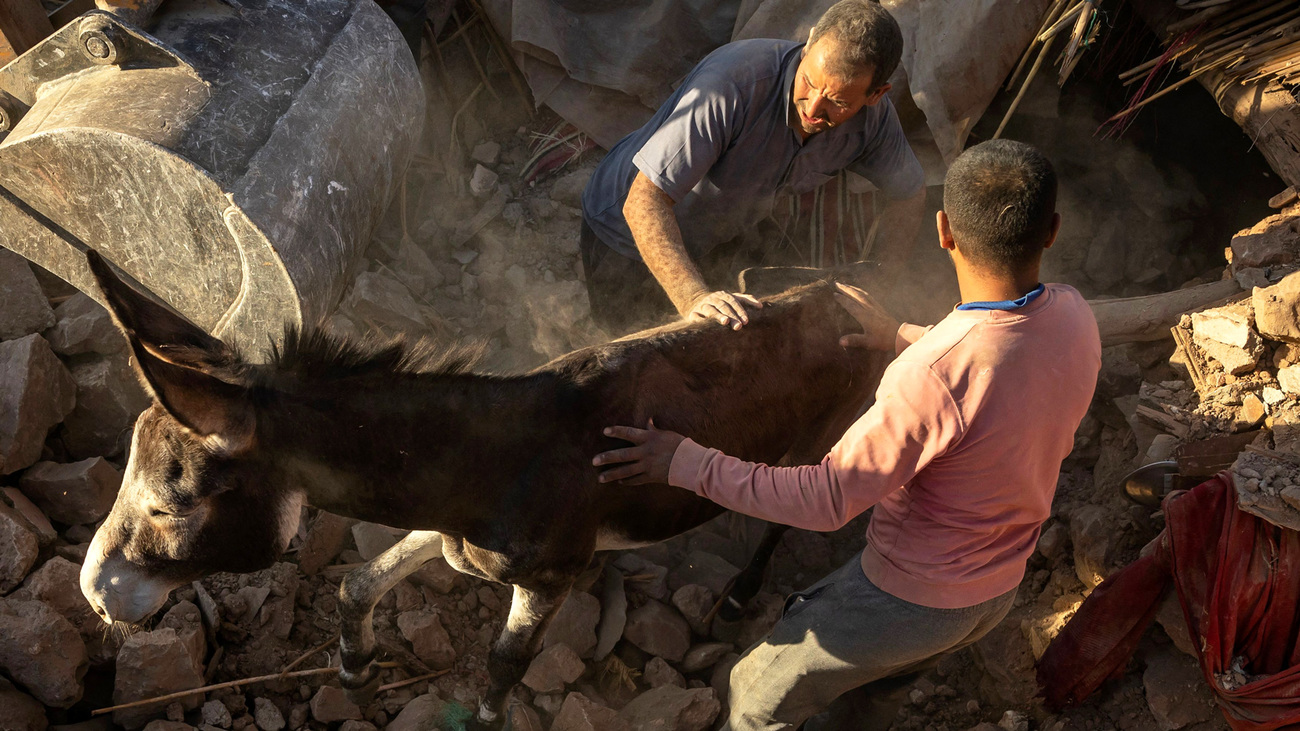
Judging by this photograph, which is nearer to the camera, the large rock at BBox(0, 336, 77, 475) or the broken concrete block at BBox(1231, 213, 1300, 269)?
the large rock at BBox(0, 336, 77, 475)

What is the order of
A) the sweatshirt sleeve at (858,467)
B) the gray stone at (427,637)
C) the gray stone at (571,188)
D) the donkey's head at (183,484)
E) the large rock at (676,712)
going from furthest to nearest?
1. the gray stone at (571,188)
2. the gray stone at (427,637)
3. the large rock at (676,712)
4. the donkey's head at (183,484)
5. the sweatshirt sleeve at (858,467)

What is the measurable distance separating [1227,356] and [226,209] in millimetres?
4341

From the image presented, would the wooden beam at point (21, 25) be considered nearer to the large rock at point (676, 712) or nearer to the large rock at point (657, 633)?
the large rock at point (657, 633)

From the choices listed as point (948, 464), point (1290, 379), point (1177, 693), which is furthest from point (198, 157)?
point (1290, 379)

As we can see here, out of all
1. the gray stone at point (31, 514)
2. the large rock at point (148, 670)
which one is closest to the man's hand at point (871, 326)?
the large rock at point (148, 670)

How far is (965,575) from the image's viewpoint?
7.75 ft

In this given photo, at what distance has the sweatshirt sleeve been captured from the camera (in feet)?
6.65

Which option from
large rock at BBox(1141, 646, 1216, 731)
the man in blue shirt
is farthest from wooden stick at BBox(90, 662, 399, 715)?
large rock at BBox(1141, 646, 1216, 731)

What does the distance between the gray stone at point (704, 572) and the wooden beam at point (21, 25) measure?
12.9 feet

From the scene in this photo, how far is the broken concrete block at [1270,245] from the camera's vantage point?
4.02 m

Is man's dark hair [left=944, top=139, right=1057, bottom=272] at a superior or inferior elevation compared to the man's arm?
superior

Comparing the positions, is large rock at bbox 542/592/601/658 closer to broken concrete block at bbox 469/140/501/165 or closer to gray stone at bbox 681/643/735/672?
gray stone at bbox 681/643/735/672

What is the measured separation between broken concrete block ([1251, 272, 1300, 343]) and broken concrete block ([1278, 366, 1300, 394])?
14 cm

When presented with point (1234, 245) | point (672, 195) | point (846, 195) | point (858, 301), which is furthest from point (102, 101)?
point (1234, 245)
